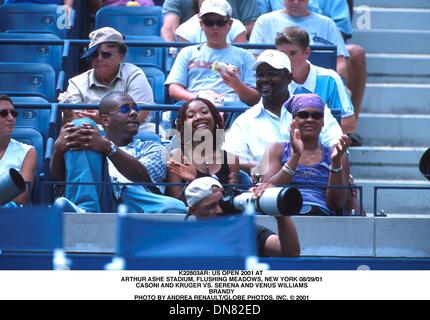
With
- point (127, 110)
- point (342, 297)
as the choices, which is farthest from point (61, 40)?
point (342, 297)

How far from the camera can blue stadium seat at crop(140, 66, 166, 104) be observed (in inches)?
388

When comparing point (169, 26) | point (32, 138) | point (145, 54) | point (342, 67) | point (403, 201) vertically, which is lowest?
point (403, 201)

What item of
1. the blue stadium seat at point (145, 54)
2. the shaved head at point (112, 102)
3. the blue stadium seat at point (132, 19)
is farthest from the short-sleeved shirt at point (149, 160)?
the blue stadium seat at point (132, 19)

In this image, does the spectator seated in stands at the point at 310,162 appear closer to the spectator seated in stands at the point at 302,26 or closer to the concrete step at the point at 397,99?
the spectator seated in stands at the point at 302,26

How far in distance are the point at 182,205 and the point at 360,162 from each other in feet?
9.42

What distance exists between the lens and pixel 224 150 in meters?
7.96

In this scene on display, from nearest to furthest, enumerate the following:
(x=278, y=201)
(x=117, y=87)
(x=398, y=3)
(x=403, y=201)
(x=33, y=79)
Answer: (x=278, y=201), (x=117, y=87), (x=403, y=201), (x=33, y=79), (x=398, y=3)

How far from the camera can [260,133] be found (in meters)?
8.20

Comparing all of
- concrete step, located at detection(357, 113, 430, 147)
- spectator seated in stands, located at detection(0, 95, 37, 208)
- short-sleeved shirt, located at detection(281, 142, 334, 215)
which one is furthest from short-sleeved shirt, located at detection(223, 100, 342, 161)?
concrete step, located at detection(357, 113, 430, 147)

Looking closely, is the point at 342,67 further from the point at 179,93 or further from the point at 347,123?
the point at 179,93

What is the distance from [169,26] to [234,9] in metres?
0.58

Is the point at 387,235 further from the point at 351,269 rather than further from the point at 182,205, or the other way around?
the point at 182,205

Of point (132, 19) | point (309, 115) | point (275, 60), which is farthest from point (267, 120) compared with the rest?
point (132, 19)

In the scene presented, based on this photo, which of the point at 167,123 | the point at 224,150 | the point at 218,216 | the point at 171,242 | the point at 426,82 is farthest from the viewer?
the point at 426,82
